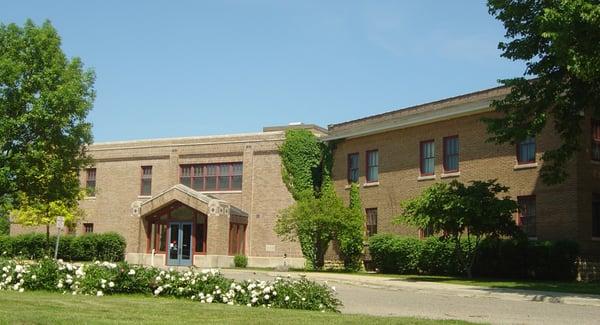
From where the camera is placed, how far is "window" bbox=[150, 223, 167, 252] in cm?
4344

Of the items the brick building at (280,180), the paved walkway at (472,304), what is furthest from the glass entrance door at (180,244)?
the paved walkway at (472,304)

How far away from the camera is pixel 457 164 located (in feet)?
109

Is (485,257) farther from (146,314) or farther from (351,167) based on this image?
(146,314)

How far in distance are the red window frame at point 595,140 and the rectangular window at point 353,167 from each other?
43.2 ft

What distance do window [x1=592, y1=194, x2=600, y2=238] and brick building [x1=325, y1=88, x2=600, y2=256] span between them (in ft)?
0.13

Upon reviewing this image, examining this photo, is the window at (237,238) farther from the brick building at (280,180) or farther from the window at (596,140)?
the window at (596,140)

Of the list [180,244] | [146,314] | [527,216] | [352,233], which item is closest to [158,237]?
[180,244]

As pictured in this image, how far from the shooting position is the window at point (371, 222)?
123 feet

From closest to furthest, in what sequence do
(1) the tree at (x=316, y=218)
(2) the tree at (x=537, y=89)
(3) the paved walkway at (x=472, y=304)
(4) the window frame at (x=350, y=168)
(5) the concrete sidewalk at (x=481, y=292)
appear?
(3) the paved walkway at (x=472, y=304)
(5) the concrete sidewalk at (x=481, y=292)
(2) the tree at (x=537, y=89)
(1) the tree at (x=316, y=218)
(4) the window frame at (x=350, y=168)

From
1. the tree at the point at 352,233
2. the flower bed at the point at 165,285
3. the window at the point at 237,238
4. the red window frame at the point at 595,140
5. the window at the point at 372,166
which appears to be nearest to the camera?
the flower bed at the point at 165,285

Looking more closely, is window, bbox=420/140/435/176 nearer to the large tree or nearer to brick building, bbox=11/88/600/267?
brick building, bbox=11/88/600/267

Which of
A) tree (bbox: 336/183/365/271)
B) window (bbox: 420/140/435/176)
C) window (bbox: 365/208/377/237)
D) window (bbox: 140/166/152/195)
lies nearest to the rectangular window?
tree (bbox: 336/183/365/271)

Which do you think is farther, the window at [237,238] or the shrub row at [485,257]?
the window at [237,238]

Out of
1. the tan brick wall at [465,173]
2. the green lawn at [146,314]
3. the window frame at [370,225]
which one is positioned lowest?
the green lawn at [146,314]
